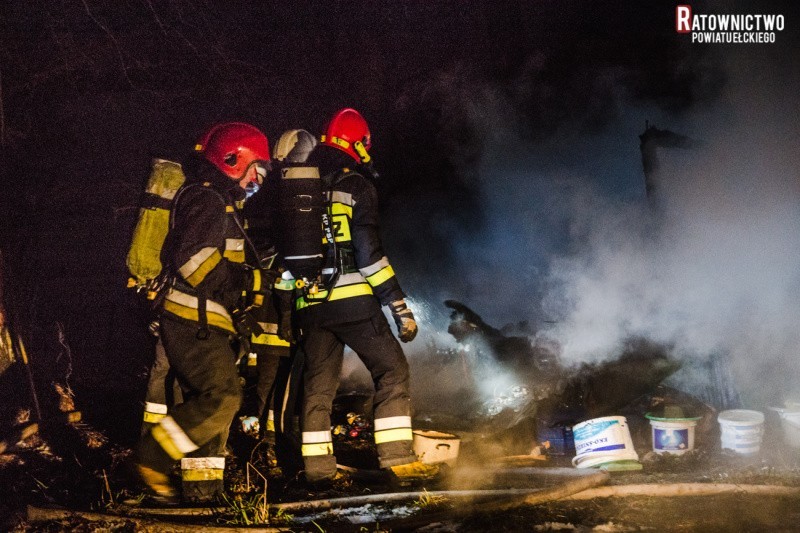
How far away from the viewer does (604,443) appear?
3924 mm

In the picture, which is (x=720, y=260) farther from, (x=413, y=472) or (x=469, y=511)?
(x=469, y=511)

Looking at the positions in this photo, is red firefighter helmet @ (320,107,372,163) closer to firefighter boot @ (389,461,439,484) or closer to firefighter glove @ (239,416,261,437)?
firefighter boot @ (389,461,439,484)

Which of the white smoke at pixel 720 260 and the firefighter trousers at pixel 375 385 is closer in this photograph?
the firefighter trousers at pixel 375 385

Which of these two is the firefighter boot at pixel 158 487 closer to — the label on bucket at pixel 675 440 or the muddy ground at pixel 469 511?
the muddy ground at pixel 469 511

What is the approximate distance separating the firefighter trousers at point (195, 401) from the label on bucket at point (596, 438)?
266 centimetres

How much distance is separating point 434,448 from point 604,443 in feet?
4.24

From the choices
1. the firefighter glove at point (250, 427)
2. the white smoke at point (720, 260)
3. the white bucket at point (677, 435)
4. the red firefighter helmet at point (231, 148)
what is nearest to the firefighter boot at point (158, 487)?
the firefighter glove at point (250, 427)

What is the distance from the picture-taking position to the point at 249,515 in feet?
9.30

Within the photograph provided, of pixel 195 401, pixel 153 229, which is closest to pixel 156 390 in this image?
pixel 195 401

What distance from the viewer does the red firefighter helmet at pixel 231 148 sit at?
3471 mm

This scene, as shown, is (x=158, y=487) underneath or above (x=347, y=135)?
underneath

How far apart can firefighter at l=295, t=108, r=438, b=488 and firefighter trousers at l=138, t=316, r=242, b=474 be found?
0.59 metres

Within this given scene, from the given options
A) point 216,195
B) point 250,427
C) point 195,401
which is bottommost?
point 250,427

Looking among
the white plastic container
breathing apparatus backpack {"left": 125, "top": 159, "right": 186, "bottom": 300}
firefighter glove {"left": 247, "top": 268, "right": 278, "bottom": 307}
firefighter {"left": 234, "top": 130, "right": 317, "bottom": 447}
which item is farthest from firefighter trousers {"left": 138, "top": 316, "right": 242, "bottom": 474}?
the white plastic container
